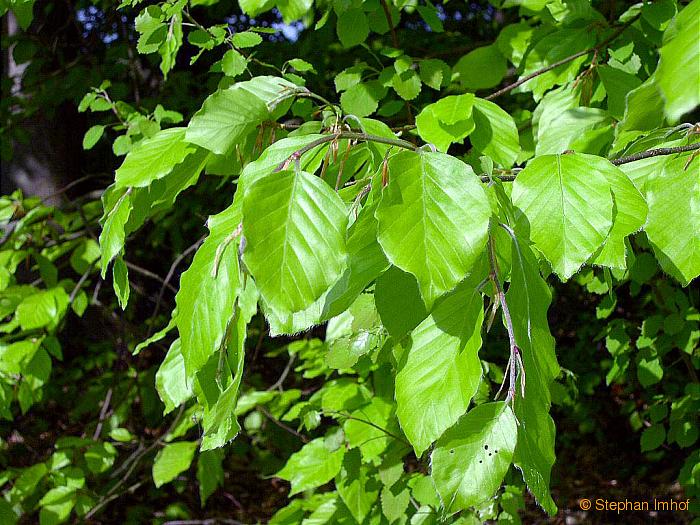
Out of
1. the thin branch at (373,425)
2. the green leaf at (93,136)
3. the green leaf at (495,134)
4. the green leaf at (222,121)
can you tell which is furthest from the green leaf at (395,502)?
the green leaf at (93,136)

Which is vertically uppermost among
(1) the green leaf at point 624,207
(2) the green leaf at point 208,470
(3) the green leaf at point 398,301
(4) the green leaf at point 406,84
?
(3) the green leaf at point 398,301

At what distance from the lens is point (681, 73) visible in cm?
43

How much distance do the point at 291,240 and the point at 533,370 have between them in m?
0.26

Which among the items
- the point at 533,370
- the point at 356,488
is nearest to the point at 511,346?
the point at 533,370

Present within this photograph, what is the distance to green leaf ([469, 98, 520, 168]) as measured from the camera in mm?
1208

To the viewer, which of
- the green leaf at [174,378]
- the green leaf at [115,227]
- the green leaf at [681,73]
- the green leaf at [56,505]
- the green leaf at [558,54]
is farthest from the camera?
the green leaf at [56,505]

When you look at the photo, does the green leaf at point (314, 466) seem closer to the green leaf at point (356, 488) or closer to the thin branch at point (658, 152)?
the green leaf at point (356, 488)

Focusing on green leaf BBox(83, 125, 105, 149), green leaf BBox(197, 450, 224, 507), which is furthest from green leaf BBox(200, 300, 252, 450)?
green leaf BBox(197, 450, 224, 507)

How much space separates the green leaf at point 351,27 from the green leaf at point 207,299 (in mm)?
1059

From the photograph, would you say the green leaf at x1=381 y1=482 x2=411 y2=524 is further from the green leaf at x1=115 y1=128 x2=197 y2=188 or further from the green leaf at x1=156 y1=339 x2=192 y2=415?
the green leaf at x1=115 y1=128 x2=197 y2=188

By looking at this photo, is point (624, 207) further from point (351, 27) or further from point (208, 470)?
point (208, 470)

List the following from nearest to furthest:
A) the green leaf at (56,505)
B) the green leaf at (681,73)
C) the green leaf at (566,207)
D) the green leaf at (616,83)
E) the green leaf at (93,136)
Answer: the green leaf at (681,73)
the green leaf at (566,207)
the green leaf at (616,83)
the green leaf at (93,136)
the green leaf at (56,505)

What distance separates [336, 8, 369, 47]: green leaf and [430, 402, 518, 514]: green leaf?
1190mm

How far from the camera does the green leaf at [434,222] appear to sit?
0.59 m
